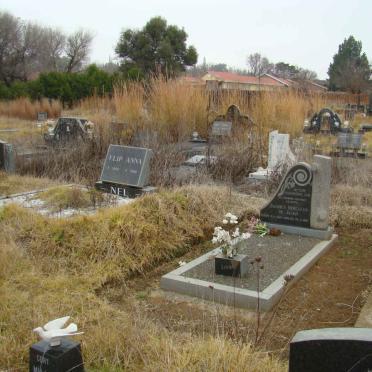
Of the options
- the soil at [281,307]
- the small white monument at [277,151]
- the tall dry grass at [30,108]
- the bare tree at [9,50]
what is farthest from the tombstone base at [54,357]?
the bare tree at [9,50]

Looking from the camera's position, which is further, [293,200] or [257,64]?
[257,64]

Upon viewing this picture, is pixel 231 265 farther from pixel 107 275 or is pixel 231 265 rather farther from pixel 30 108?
pixel 30 108

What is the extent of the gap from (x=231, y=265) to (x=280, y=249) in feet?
4.08

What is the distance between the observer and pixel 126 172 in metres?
7.84

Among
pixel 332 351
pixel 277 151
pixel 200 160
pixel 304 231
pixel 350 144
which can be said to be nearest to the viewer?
pixel 332 351

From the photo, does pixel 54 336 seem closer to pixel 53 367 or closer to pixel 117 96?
pixel 53 367

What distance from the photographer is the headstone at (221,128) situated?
45.1 feet

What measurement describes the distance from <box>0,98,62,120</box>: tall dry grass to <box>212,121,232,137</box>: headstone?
1279 cm

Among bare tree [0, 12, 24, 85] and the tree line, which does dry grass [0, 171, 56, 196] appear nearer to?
the tree line

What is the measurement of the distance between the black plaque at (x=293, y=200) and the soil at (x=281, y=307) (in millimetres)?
855

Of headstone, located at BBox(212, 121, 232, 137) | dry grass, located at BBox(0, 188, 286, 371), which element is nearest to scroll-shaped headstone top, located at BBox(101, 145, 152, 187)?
dry grass, located at BBox(0, 188, 286, 371)

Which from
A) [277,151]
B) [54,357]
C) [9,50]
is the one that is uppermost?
[9,50]

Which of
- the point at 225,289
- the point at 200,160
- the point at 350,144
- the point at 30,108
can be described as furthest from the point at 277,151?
the point at 30,108

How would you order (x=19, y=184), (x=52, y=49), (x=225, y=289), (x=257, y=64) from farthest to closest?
(x=257, y=64), (x=52, y=49), (x=19, y=184), (x=225, y=289)
